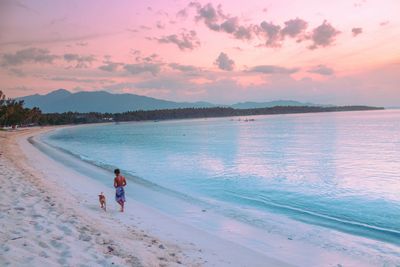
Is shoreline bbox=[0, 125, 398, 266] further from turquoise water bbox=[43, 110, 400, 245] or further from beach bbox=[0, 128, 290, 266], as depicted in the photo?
turquoise water bbox=[43, 110, 400, 245]

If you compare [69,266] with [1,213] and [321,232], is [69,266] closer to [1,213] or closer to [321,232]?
[1,213]

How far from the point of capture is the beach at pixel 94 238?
7.12m

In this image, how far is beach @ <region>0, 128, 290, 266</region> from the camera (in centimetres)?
712

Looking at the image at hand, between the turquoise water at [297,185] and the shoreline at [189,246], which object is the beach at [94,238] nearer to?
the shoreline at [189,246]

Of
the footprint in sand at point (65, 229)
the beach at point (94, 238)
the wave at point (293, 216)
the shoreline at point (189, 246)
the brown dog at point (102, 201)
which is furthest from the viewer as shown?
the brown dog at point (102, 201)

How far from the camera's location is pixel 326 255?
9953 mm

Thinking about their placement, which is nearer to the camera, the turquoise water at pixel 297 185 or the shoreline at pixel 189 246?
the shoreline at pixel 189 246

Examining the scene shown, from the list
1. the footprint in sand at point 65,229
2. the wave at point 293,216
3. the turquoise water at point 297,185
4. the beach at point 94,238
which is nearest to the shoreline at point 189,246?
the beach at point 94,238

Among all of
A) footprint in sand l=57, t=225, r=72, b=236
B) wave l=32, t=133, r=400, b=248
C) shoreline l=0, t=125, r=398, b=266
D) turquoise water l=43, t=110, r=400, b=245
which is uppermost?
footprint in sand l=57, t=225, r=72, b=236

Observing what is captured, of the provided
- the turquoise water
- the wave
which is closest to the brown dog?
the wave

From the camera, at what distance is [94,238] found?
8680mm

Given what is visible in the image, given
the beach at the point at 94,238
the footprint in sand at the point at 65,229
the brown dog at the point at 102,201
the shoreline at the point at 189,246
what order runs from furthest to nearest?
the brown dog at the point at 102,201, the footprint in sand at the point at 65,229, the shoreline at the point at 189,246, the beach at the point at 94,238

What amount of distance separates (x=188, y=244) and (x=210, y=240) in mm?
938

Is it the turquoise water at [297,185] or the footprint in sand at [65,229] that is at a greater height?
the footprint in sand at [65,229]
